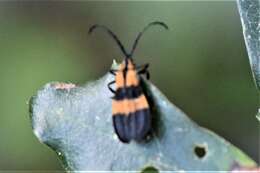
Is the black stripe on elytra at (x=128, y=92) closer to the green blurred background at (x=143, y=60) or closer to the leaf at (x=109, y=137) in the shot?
the leaf at (x=109, y=137)

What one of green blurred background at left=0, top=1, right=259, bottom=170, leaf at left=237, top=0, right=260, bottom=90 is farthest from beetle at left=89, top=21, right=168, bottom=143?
green blurred background at left=0, top=1, right=259, bottom=170

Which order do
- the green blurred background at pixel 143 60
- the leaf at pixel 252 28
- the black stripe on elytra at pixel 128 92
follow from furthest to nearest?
the green blurred background at pixel 143 60, the leaf at pixel 252 28, the black stripe on elytra at pixel 128 92

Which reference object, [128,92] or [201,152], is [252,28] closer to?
[128,92]

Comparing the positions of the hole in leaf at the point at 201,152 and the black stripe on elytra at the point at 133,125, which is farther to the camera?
the black stripe on elytra at the point at 133,125

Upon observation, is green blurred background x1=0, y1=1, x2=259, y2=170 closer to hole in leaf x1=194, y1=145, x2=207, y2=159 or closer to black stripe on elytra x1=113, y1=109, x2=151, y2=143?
black stripe on elytra x1=113, y1=109, x2=151, y2=143

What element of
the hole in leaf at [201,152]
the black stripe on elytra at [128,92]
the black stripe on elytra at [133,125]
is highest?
the black stripe on elytra at [128,92]

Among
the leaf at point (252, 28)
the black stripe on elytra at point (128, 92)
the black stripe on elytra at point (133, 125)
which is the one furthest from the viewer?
the leaf at point (252, 28)

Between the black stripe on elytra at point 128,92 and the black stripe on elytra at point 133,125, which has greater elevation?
the black stripe on elytra at point 128,92

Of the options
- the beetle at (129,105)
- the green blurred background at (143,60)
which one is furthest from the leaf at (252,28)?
the green blurred background at (143,60)
